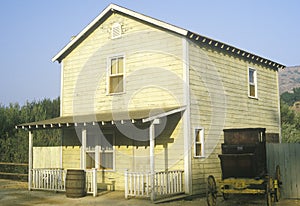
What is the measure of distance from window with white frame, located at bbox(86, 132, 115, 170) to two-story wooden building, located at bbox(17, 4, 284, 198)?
0.05 meters

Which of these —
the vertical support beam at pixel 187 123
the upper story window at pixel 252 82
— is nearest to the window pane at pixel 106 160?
the vertical support beam at pixel 187 123

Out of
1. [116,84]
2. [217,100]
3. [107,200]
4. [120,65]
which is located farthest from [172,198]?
[120,65]

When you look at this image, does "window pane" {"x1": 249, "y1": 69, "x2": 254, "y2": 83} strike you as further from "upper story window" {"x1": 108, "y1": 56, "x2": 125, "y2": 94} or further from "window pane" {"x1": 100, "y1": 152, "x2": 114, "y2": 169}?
"window pane" {"x1": 100, "y1": 152, "x2": 114, "y2": 169}

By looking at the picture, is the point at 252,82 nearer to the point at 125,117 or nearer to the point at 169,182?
the point at 169,182

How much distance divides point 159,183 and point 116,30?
288 inches

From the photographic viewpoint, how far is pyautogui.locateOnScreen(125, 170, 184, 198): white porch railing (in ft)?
44.5

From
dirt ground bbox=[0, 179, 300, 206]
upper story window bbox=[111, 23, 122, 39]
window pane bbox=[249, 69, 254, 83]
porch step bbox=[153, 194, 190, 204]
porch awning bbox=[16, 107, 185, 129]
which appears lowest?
dirt ground bbox=[0, 179, 300, 206]

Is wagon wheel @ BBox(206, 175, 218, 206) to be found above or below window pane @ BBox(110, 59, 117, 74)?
below

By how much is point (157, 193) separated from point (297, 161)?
5.44 metres

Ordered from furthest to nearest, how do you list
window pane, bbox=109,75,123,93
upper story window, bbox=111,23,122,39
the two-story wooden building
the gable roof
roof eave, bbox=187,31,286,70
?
upper story window, bbox=111,23,122,39
window pane, bbox=109,75,123,93
roof eave, bbox=187,31,286,70
the gable roof
the two-story wooden building

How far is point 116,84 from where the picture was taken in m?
17.1

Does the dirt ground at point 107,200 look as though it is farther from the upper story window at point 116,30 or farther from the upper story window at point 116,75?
the upper story window at point 116,30

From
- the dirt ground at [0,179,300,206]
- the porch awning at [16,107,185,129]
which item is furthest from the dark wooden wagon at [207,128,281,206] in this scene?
the porch awning at [16,107,185,129]

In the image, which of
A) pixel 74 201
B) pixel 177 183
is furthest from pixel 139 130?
pixel 74 201
